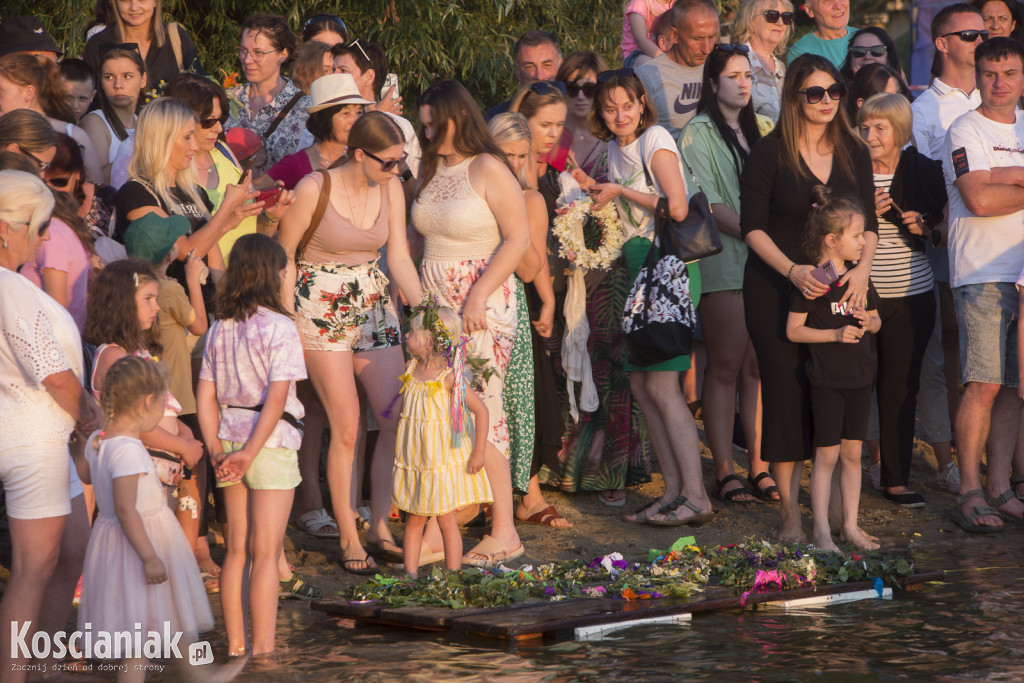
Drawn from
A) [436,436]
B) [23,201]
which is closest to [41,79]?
[23,201]

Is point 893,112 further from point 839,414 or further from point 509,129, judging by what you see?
point 509,129

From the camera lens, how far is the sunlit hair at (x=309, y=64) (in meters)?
7.71

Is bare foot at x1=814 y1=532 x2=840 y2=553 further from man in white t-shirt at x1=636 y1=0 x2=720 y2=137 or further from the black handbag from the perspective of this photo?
man in white t-shirt at x1=636 y1=0 x2=720 y2=137

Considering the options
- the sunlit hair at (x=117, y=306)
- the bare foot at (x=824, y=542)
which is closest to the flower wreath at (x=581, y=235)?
the bare foot at (x=824, y=542)

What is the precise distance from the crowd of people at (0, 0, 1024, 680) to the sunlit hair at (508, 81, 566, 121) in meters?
0.01

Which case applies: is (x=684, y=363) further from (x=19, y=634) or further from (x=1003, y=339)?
(x=19, y=634)

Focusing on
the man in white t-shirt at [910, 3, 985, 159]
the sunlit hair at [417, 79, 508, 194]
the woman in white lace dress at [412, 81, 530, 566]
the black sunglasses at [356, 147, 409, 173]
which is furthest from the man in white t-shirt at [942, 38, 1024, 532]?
the black sunglasses at [356, 147, 409, 173]

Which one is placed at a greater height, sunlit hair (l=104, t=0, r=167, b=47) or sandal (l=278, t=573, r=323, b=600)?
sunlit hair (l=104, t=0, r=167, b=47)

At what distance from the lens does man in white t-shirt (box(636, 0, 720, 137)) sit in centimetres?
855

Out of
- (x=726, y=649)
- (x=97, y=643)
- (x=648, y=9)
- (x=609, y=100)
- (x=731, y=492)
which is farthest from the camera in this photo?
(x=648, y=9)

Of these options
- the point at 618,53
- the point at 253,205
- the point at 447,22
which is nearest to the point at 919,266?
the point at 253,205

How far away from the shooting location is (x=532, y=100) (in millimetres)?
7281

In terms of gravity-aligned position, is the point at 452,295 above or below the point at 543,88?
below

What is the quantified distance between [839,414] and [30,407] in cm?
422
